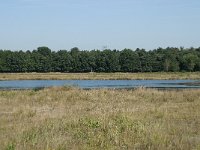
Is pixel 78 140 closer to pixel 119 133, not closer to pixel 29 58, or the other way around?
pixel 119 133

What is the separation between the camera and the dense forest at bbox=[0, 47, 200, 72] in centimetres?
12438

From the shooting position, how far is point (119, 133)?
12102 mm

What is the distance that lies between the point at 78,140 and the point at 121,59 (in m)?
121

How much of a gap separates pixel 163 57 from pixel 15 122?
116800 mm

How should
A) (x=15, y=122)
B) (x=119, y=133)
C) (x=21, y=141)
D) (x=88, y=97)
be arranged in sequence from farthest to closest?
(x=88, y=97) → (x=15, y=122) → (x=119, y=133) → (x=21, y=141)

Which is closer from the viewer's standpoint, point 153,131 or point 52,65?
point 153,131

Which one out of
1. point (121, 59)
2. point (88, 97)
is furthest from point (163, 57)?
point (88, 97)

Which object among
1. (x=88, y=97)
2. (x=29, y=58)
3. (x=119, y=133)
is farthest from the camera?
(x=29, y=58)

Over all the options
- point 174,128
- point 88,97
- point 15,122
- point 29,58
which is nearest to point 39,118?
point 15,122

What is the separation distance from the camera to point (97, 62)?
430ft

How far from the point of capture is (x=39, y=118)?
56.2 ft

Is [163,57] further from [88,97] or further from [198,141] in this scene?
[198,141]

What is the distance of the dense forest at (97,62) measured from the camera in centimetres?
12438

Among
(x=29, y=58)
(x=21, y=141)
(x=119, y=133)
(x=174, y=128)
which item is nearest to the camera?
(x=21, y=141)
